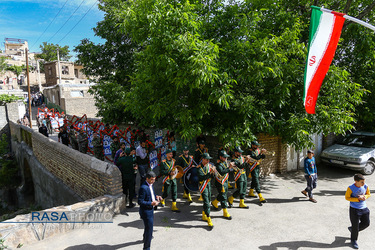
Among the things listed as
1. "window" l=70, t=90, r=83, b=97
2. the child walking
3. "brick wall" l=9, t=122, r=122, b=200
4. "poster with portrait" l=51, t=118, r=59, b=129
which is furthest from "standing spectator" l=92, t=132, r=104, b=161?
"window" l=70, t=90, r=83, b=97

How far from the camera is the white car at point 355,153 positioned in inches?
384

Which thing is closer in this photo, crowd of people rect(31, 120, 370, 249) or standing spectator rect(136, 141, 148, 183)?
crowd of people rect(31, 120, 370, 249)

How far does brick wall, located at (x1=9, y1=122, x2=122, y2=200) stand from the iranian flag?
17.2 feet

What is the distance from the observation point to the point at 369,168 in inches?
393

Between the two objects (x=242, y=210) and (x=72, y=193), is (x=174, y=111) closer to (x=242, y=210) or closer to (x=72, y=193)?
(x=242, y=210)

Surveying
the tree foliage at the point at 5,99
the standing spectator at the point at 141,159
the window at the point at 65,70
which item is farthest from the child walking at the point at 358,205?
the window at the point at 65,70

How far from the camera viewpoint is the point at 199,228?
20.2 feet

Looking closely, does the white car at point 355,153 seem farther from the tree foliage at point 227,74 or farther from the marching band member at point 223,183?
the marching band member at point 223,183

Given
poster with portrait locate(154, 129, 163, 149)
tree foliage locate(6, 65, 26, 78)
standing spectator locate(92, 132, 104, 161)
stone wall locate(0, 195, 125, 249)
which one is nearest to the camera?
stone wall locate(0, 195, 125, 249)

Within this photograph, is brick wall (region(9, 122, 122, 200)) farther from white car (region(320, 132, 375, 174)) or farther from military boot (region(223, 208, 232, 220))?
white car (region(320, 132, 375, 174))

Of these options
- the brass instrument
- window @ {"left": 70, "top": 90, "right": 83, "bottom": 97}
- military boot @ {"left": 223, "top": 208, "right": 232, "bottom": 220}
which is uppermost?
window @ {"left": 70, "top": 90, "right": 83, "bottom": 97}

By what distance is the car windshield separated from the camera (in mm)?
10732

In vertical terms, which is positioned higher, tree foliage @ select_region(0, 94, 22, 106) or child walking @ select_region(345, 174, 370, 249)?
tree foliage @ select_region(0, 94, 22, 106)

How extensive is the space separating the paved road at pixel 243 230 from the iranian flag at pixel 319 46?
2.82 metres
